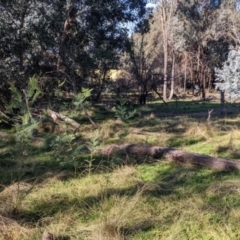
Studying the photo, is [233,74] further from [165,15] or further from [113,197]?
[165,15]

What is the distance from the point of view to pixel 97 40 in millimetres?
15000

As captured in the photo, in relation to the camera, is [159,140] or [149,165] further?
[159,140]

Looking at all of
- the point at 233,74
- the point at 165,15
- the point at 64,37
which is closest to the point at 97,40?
the point at 64,37

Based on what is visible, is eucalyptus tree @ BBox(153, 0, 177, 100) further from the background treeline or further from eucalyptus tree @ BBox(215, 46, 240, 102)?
eucalyptus tree @ BBox(215, 46, 240, 102)

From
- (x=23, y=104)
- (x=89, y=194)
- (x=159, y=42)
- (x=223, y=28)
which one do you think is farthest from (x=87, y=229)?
(x=159, y=42)

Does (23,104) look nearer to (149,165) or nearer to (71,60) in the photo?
(149,165)

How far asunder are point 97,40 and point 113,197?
11691 millimetres

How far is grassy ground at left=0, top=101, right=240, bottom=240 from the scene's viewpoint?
3346 millimetres

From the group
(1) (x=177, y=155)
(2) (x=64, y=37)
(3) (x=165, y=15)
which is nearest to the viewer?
(1) (x=177, y=155)

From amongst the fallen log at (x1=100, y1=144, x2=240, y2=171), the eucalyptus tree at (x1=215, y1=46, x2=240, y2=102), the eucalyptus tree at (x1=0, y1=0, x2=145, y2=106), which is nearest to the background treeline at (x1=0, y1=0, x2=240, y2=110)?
the eucalyptus tree at (x1=0, y1=0, x2=145, y2=106)

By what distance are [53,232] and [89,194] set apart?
41.5 inches

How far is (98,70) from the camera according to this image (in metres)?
16.1

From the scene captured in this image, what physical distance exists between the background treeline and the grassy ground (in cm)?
178

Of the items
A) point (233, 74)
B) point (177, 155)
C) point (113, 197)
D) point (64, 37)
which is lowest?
point (113, 197)
